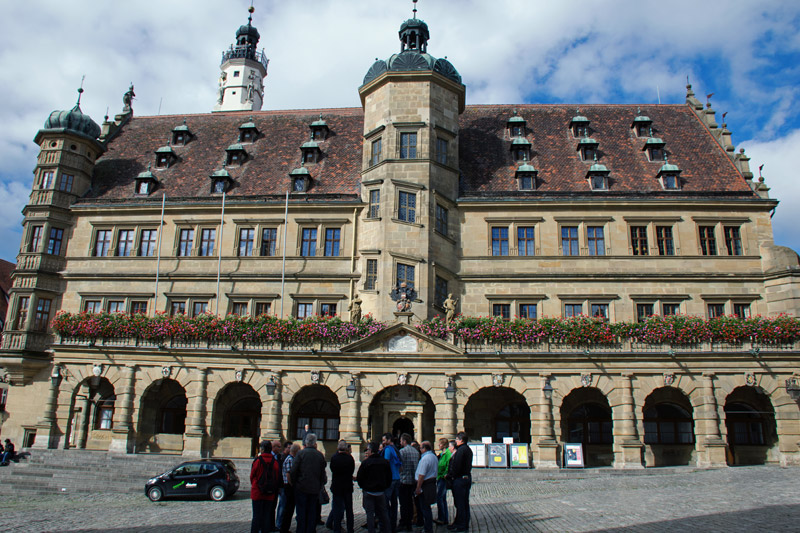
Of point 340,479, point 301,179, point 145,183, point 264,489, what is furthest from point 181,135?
point 340,479

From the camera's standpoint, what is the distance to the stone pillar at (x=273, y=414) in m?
29.0

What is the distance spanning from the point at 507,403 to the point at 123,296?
21.9 meters

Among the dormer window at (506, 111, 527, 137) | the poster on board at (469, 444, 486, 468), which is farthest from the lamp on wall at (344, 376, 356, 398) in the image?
the dormer window at (506, 111, 527, 137)

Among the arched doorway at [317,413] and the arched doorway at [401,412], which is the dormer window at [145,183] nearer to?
the arched doorway at [317,413]

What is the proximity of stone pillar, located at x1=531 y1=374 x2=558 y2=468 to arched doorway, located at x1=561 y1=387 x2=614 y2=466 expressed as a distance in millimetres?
3081

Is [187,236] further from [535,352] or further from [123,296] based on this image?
[535,352]

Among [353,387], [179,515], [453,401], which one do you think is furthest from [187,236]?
[179,515]

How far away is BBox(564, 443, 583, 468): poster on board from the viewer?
89.4 ft

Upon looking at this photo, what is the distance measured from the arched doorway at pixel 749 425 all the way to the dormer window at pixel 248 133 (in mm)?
31404

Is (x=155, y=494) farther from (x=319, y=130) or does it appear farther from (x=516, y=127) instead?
(x=516, y=127)

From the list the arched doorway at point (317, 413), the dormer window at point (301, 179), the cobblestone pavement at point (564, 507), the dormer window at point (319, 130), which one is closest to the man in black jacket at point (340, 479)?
the cobblestone pavement at point (564, 507)

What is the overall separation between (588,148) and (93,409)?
102 feet

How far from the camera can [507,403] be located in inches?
1261

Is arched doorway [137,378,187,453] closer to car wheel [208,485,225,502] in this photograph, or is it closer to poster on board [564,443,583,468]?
car wheel [208,485,225,502]
